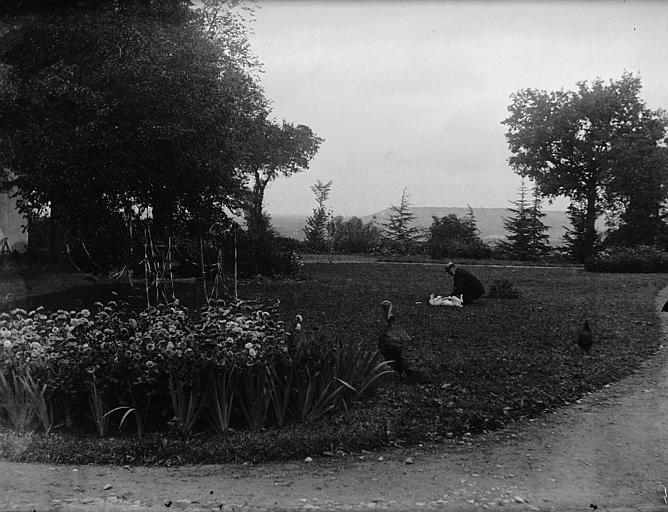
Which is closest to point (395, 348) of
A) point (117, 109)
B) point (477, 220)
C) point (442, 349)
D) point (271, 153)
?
point (442, 349)

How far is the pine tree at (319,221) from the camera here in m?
6.35

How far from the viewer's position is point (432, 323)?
789 cm

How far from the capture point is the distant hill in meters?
6.73

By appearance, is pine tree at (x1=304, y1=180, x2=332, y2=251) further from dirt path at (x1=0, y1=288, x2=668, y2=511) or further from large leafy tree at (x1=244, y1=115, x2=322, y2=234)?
dirt path at (x1=0, y1=288, x2=668, y2=511)

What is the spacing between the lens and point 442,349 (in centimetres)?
675

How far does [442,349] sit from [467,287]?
247cm

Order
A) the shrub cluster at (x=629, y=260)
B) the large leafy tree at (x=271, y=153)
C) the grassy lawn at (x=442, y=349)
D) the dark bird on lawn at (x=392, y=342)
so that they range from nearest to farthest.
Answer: the grassy lawn at (x=442, y=349) → the dark bird on lawn at (x=392, y=342) → the large leafy tree at (x=271, y=153) → the shrub cluster at (x=629, y=260)

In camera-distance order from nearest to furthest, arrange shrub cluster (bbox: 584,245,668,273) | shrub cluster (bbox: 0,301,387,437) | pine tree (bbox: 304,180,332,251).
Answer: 1. shrub cluster (bbox: 0,301,387,437)
2. pine tree (bbox: 304,180,332,251)
3. shrub cluster (bbox: 584,245,668,273)

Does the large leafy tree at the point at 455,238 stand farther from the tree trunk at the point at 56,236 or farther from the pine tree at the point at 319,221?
the tree trunk at the point at 56,236

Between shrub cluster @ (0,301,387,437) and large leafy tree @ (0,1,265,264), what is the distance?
9.01ft

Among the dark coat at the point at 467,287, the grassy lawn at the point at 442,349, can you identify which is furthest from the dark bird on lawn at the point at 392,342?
the dark coat at the point at 467,287

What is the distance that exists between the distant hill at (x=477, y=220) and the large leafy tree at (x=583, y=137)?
0.41 metres

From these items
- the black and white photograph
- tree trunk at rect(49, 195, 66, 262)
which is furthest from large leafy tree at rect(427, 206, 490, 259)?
tree trunk at rect(49, 195, 66, 262)

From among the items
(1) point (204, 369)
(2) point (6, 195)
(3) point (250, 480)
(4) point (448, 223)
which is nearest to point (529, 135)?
(4) point (448, 223)
